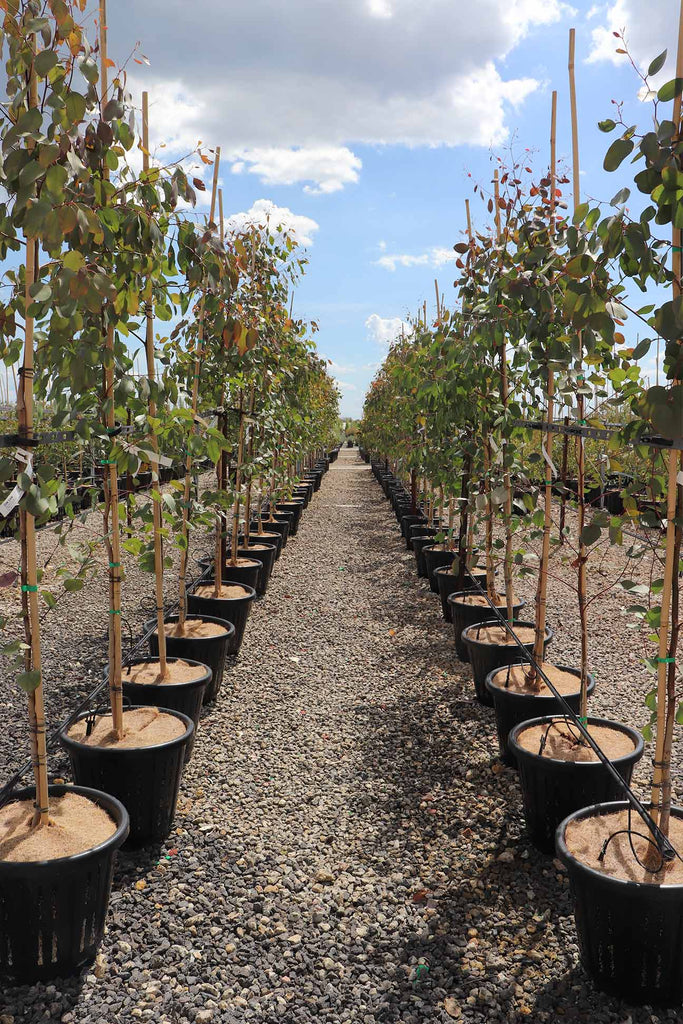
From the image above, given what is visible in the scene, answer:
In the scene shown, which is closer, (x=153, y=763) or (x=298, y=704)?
(x=153, y=763)

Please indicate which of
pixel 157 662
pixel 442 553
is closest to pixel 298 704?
pixel 157 662

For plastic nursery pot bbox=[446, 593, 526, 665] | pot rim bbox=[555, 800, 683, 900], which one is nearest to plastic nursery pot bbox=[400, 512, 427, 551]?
plastic nursery pot bbox=[446, 593, 526, 665]

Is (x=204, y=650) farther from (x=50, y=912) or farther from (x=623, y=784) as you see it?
(x=623, y=784)

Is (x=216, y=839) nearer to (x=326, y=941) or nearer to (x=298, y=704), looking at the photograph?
(x=326, y=941)

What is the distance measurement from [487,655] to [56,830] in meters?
2.47

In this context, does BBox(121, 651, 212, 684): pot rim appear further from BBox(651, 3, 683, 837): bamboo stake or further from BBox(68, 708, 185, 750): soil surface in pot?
BBox(651, 3, 683, 837): bamboo stake

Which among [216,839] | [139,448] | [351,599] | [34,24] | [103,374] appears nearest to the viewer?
[34,24]

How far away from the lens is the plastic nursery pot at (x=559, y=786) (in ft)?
8.87

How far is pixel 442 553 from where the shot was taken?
23.2 feet

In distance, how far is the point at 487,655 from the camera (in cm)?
404

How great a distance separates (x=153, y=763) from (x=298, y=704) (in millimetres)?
1658

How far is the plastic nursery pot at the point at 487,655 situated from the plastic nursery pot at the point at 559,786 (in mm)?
981

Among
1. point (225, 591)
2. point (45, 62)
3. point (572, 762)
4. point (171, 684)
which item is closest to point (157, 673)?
point (171, 684)

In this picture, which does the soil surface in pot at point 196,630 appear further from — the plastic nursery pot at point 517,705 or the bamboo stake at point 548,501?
the bamboo stake at point 548,501
